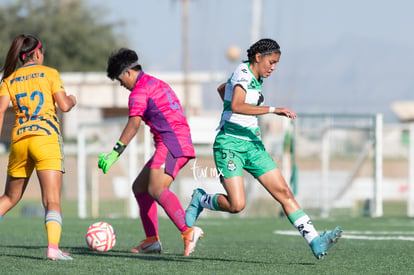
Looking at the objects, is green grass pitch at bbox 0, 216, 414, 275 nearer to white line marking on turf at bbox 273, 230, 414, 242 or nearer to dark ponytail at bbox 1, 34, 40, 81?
white line marking on turf at bbox 273, 230, 414, 242

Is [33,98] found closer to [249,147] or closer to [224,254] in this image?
[249,147]

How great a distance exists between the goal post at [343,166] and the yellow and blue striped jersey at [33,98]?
11.3m

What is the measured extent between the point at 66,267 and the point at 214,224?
7.78 metres

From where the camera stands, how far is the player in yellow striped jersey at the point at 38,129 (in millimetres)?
8133

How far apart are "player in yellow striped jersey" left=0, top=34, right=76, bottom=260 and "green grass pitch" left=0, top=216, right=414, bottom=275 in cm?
53

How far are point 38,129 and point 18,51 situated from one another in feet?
2.55

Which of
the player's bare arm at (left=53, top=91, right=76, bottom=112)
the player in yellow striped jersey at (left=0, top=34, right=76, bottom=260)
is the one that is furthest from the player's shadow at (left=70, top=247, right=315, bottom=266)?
the player's bare arm at (left=53, top=91, right=76, bottom=112)

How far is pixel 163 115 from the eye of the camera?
8.77 m

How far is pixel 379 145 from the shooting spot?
19.7m

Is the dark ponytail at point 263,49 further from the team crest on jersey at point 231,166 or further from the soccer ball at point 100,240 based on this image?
the soccer ball at point 100,240

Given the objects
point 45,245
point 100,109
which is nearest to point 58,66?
point 100,109

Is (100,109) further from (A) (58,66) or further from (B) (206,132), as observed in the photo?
(B) (206,132)

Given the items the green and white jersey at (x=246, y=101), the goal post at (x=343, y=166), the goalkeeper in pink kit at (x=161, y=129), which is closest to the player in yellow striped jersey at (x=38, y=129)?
the goalkeeper in pink kit at (x=161, y=129)

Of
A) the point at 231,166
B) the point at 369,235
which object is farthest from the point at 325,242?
the point at 369,235
